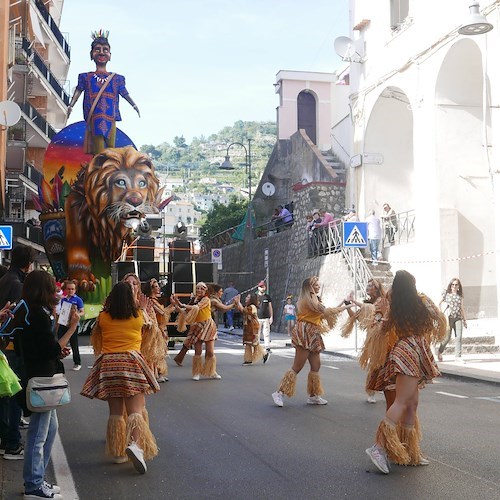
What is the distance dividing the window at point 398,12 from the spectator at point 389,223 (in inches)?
231

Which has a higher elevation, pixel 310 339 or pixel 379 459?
pixel 310 339

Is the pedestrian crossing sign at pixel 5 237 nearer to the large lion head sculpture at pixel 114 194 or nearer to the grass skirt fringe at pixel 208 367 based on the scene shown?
the large lion head sculpture at pixel 114 194

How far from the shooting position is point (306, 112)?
45062mm

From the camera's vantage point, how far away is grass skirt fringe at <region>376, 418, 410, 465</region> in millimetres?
6539

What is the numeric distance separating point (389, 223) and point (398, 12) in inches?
271

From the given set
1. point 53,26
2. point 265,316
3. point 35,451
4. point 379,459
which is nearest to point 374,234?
point 265,316

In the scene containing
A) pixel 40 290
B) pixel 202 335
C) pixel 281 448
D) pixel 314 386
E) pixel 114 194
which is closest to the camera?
pixel 40 290

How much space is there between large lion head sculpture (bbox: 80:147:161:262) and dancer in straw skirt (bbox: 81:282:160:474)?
15751 mm

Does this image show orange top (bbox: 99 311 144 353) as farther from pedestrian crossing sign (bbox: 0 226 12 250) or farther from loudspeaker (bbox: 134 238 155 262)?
loudspeaker (bbox: 134 238 155 262)

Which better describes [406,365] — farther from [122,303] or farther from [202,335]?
[202,335]

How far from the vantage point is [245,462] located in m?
6.98

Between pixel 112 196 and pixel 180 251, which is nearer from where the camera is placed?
pixel 180 251

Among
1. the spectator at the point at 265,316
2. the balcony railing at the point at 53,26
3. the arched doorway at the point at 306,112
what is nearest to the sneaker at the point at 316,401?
the spectator at the point at 265,316

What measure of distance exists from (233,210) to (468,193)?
34366 mm
